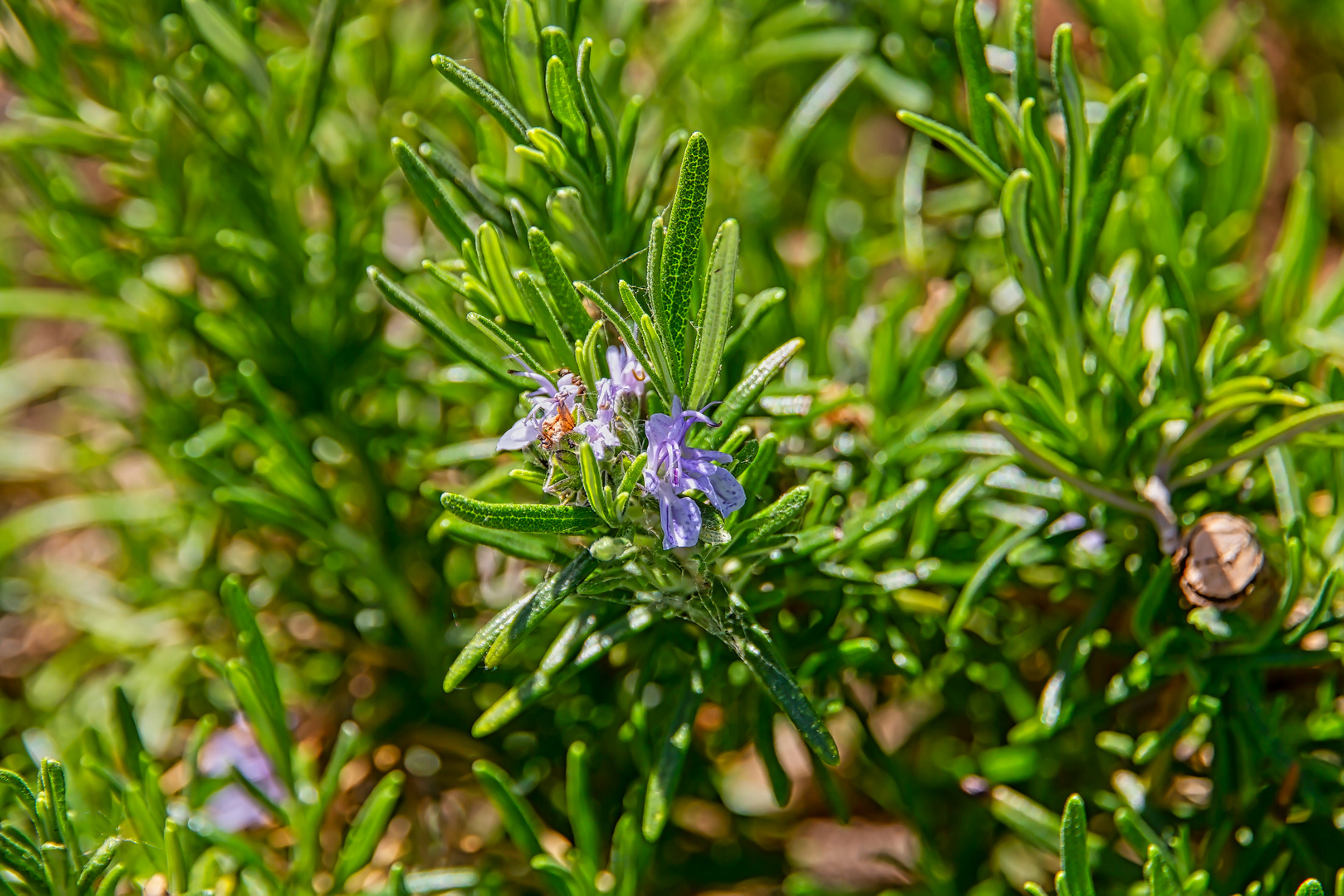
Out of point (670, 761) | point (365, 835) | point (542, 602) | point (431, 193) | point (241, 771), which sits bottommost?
point (241, 771)

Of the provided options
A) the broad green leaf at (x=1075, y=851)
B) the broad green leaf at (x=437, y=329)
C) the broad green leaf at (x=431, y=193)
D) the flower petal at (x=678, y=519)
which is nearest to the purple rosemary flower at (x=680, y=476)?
the flower petal at (x=678, y=519)

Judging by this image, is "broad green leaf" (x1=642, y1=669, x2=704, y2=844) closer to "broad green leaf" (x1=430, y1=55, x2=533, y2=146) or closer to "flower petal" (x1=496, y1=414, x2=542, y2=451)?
"flower petal" (x1=496, y1=414, x2=542, y2=451)

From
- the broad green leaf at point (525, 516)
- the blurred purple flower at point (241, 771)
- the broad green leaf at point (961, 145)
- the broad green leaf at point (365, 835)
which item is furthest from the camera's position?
the blurred purple flower at point (241, 771)

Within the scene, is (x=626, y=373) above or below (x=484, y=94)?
below

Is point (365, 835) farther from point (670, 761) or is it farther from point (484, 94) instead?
point (484, 94)

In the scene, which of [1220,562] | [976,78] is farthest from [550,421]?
[1220,562]

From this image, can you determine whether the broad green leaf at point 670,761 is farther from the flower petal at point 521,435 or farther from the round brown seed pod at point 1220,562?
the round brown seed pod at point 1220,562
